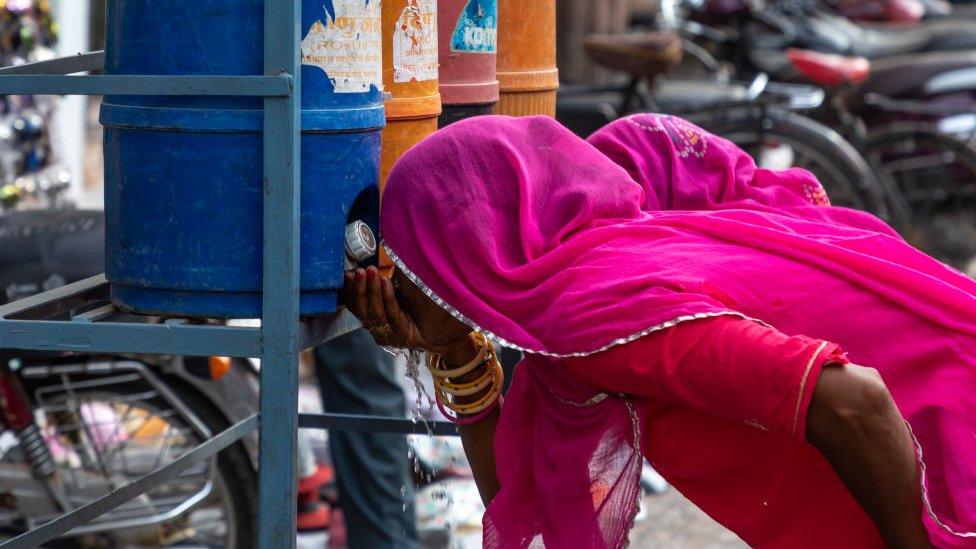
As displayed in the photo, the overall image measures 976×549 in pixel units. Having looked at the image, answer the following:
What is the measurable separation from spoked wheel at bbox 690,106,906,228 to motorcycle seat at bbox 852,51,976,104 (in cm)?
111

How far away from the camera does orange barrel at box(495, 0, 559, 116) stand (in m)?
2.42

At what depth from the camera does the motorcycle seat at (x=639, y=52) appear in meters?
4.99

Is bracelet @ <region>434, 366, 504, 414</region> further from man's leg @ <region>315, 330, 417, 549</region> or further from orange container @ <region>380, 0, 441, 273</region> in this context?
man's leg @ <region>315, 330, 417, 549</region>

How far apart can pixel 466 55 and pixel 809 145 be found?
3.28 m

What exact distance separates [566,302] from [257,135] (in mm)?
447

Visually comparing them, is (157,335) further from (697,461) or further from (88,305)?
(697,461)

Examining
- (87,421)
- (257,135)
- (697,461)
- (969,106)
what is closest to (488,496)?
(697,461)

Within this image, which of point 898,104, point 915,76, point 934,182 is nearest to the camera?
point 934,182

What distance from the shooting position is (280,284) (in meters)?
1.70

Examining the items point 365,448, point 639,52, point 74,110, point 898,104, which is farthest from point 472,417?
point 898,104

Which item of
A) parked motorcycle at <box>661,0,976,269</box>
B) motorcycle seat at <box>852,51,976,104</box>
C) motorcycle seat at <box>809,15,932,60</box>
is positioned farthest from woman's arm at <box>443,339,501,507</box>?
motorcycle seat at <box>809,15,932,60</box>

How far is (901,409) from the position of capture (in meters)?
1.71

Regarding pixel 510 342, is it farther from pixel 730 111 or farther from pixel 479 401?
pixel 730 111

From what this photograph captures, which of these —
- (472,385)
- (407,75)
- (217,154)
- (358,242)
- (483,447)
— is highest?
(407,75)
